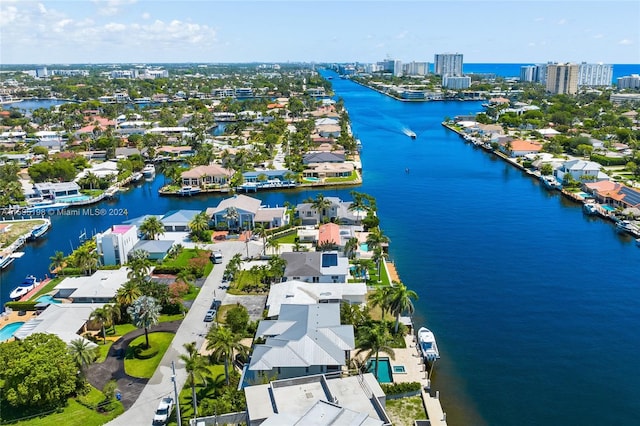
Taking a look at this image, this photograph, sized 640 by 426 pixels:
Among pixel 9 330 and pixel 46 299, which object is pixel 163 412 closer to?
pixel 9 330

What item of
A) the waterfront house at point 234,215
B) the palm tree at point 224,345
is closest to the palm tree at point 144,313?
the palm tree at point 224,345

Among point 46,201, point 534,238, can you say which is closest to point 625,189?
point 534,238

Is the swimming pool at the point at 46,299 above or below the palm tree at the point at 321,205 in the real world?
below

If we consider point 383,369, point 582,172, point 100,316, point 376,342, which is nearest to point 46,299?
point 100,316

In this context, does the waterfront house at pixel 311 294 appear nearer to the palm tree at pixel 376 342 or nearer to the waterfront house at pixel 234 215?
the palm tree at pixel 376 342

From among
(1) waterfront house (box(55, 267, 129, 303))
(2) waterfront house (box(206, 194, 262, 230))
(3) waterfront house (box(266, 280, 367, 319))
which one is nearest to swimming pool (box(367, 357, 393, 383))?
(3) waterfront house (box(266, 280, 367, 319))

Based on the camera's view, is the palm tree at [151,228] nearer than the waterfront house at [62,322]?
No

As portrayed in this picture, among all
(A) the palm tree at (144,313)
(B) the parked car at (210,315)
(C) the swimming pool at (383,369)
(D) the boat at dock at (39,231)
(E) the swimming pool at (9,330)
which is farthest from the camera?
(D) the boat at dock at (39,231)

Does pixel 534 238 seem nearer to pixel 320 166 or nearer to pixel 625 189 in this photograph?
pixel 625 189
